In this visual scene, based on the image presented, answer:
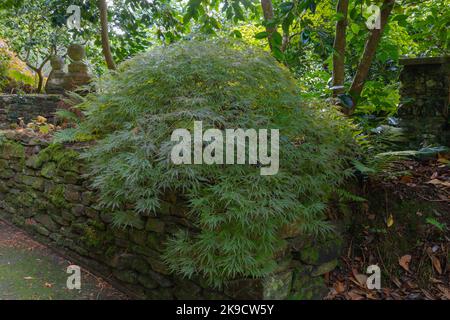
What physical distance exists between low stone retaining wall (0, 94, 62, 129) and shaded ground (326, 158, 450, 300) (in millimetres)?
5592

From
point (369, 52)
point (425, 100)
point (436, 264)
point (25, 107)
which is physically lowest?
point (436, 264)

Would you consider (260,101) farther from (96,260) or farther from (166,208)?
(96,260)

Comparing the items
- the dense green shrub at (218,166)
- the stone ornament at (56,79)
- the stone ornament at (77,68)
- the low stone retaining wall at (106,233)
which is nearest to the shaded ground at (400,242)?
the low stone retaining wall at (106,233)

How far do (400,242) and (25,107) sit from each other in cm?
645

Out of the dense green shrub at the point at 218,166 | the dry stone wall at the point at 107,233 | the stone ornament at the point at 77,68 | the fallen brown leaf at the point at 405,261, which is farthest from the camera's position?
the stone ornament at the point at 77,68

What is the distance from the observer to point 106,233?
3.00 meters

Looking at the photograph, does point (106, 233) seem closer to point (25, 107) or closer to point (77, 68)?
point (77, 68)

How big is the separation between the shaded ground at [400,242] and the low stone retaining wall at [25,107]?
5.59 meters

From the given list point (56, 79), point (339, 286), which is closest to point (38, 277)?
point (339, 286)

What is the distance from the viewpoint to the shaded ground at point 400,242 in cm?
261

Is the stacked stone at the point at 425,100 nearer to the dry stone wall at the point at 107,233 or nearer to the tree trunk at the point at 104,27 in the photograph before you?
the dry stone wall at the point at 107,233

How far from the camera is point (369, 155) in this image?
3.10 m
